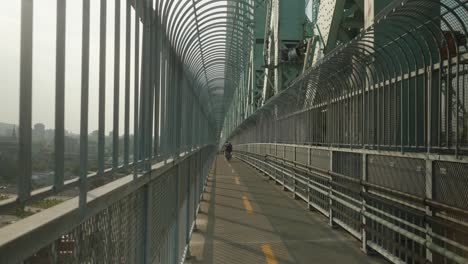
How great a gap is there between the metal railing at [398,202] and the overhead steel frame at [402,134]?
0.01 metres

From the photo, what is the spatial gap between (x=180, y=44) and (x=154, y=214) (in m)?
3.16

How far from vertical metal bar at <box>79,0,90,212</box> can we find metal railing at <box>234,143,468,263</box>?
397 centimetres

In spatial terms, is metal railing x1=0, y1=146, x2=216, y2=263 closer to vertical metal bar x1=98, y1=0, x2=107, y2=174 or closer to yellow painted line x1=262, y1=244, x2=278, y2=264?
vertical metal bar x1=98, y1=0, x2=107, y2=174

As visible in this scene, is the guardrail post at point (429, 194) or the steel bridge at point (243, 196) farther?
the guardrail post at point (429, 194)

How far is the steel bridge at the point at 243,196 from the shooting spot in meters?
2.03

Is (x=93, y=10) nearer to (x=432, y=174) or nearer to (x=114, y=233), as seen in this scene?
(x=114, y=233)

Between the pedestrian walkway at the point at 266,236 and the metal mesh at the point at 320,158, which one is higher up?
the metal mesh at the point at 320,158

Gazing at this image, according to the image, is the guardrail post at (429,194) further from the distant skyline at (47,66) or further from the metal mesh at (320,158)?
the metal mesh at (320,158)

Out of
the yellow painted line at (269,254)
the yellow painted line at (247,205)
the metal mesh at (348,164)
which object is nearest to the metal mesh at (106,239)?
Answer: the yellow painted line at (269,254)

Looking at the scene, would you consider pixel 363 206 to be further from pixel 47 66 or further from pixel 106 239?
pixel 47 66

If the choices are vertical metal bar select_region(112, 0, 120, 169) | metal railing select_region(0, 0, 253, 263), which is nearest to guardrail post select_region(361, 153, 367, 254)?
metal railing select_region(0, 0, 253, 263)

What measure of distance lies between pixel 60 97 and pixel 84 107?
12.6 inches

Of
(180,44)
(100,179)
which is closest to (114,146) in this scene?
(100,179)

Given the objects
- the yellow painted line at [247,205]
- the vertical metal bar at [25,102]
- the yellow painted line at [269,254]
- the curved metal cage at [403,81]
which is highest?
the curved metal cage at [403,81]
